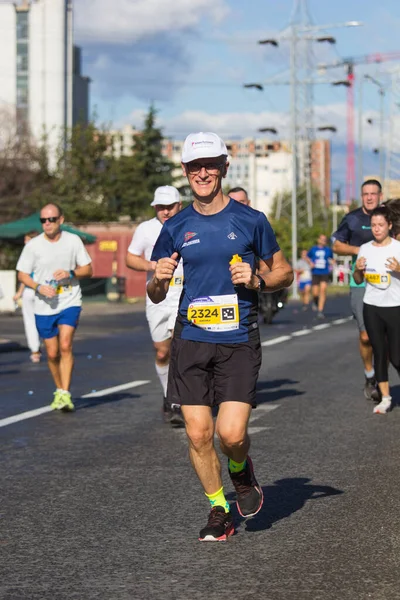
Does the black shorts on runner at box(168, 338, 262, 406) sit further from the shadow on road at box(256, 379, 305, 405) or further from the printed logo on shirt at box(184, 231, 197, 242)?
the shadow on road at box(256, 379, 305, 405)

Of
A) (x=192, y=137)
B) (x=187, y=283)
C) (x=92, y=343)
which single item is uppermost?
(x=192, y=137)

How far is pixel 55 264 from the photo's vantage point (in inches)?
482

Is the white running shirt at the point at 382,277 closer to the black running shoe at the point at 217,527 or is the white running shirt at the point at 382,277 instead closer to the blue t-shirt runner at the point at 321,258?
the black running shoe at the point at 217,527

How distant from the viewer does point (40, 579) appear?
18.3ft

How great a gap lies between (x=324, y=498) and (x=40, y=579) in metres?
2.42

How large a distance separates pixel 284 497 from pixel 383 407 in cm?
458

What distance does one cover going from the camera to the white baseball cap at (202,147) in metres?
6.24

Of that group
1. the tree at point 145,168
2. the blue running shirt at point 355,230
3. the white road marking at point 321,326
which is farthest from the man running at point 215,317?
the tree at point 145,168

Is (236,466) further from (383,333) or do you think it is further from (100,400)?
(100,400)

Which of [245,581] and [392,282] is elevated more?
[392,282]

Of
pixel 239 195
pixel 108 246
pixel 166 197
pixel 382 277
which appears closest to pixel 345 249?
pixel 382 277

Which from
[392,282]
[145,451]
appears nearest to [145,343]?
[392,282]

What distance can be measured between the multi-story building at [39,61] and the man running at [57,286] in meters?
104

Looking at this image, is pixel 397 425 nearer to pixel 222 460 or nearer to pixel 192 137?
pixel 222 460
